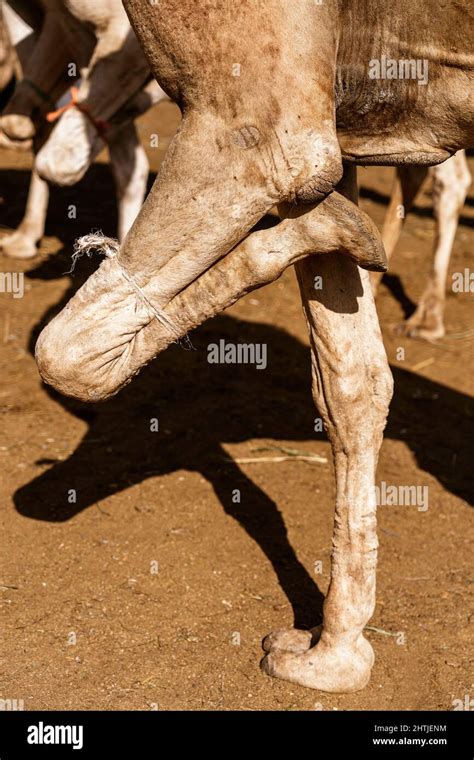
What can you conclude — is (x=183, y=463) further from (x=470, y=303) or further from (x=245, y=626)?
(x=470, y=303)

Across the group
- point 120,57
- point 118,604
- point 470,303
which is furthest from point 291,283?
point 118,604

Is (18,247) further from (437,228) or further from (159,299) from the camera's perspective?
(159,299)

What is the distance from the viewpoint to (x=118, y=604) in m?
3.75

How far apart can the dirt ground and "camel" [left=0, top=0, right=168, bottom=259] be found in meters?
1.03

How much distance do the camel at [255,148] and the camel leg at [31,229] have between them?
4.47 metres

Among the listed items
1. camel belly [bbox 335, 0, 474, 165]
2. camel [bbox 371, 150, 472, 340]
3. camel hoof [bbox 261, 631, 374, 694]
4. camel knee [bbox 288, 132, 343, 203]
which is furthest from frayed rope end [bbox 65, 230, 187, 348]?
camel [bbox 371, 150, 472, 340]

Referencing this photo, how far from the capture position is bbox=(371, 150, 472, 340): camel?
637 centimetres

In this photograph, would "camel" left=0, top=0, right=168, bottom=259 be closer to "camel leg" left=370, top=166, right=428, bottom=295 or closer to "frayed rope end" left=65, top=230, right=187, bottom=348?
"camel leg" left=370, top=166, right=428, bottom=295

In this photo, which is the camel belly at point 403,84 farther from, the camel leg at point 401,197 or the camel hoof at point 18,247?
the camel hoof at point 18,247

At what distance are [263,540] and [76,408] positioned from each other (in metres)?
1.49

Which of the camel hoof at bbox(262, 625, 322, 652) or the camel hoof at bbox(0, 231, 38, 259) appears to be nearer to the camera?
the camel hoof at bbox(262, 625, 322, 652)

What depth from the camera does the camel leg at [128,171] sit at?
6574 millimetres

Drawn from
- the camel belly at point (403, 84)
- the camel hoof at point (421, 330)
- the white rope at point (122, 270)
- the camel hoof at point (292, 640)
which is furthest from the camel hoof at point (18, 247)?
the camel belly at point (403, 84)

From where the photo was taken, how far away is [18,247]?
7262 millimetres
